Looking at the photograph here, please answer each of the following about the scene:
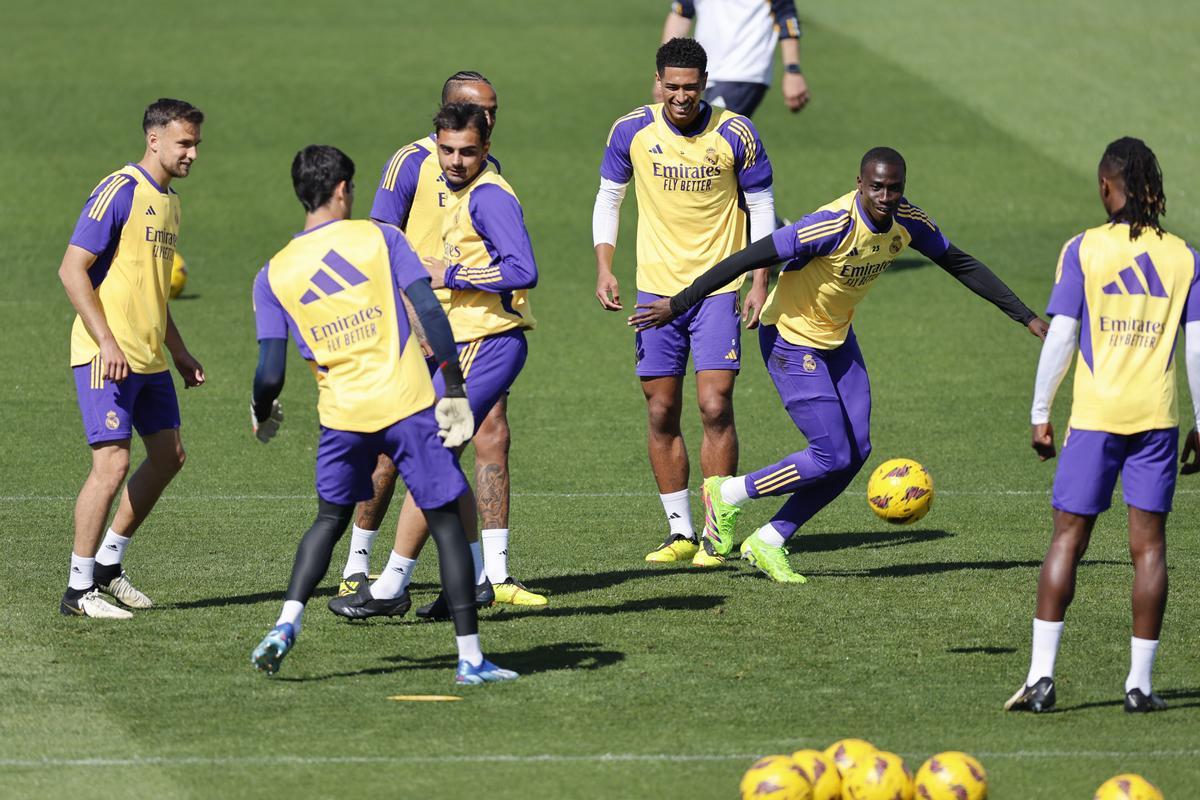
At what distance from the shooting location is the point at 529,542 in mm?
10992

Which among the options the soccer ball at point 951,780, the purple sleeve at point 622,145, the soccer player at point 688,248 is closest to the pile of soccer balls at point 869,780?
the soccer ball at point 951,780

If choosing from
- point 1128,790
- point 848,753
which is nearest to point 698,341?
point 848,753

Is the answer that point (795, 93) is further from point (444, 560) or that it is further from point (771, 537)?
point (444, 560)

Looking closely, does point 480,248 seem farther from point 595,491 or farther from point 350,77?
point 350,77

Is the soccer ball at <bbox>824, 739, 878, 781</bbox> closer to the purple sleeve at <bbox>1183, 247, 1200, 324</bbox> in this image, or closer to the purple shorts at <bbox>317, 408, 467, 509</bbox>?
the purple shorts at <bbox>317, 408, 467, 509</bbox>

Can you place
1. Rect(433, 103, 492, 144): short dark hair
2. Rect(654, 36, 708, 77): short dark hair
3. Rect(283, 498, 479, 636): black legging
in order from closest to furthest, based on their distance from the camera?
Rect(283, 498, 479, 636): black legging → Rect(433, 103, 492, 144): short dark hair → Rect(654, 36, 708, 77): short dark hair

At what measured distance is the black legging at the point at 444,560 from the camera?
7.68 metres

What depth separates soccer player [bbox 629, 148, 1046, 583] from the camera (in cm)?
954

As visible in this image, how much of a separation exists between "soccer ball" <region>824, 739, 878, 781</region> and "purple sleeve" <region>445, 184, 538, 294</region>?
3.12m

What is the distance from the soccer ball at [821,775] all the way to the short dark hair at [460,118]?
146 inches

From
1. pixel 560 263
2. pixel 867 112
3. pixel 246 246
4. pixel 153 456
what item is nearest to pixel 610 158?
pixel 153 456

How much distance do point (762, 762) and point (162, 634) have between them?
3.51 m

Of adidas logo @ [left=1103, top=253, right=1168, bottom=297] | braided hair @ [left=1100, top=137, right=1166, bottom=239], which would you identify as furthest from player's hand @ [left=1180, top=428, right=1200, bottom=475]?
braided hair @ [left=1100, top=137, right=1166, bottom=239]

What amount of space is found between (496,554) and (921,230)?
108 inches
